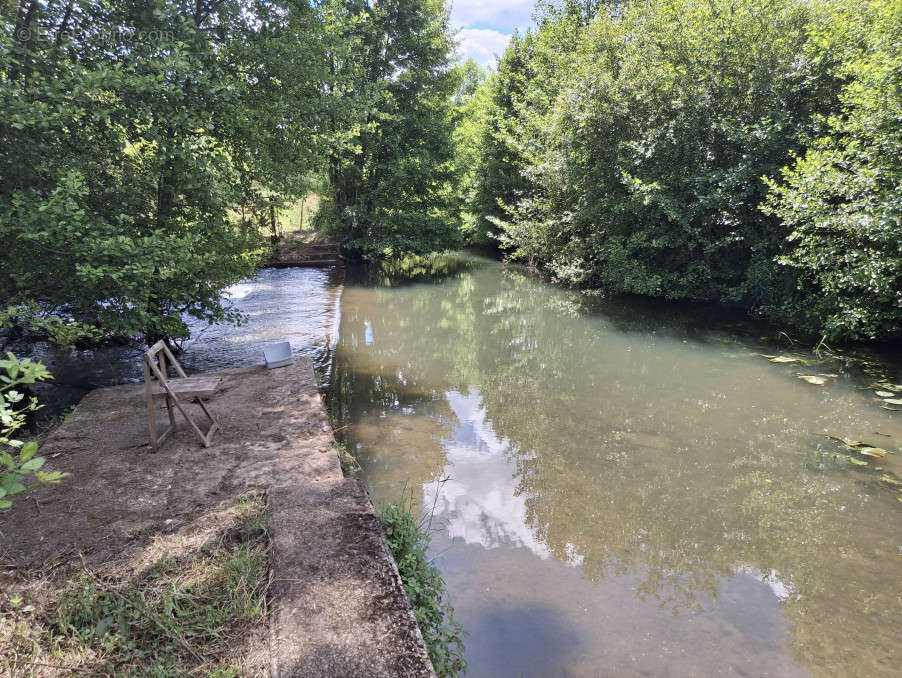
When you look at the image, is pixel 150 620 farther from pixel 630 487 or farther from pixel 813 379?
pixel 813 379

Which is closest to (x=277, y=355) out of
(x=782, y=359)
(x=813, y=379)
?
(x=813, y=379)


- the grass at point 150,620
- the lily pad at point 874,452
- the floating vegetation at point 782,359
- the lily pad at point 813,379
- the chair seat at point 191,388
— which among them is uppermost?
the chair seat at point 191,388

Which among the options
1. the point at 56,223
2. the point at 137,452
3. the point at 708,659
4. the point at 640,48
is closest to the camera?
the point at 708,659

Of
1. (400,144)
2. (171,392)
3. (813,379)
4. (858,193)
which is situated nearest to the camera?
(171,392)

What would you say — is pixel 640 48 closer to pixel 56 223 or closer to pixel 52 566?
pixel 56 223

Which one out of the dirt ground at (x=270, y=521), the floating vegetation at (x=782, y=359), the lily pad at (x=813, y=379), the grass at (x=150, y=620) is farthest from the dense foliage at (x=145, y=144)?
the lily pad at (x=813, y=379)

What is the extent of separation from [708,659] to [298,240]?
20621mm

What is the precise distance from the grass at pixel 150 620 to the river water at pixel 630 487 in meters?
1.56

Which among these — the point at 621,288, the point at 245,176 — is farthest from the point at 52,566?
the point at 621,288

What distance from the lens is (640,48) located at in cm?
1284

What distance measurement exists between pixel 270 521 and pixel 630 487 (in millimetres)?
3579

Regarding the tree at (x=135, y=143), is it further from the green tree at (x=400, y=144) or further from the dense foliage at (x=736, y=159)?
the green tree at (x=400, y=144)

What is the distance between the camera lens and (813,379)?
8102mm

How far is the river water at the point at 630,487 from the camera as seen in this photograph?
3.49m
